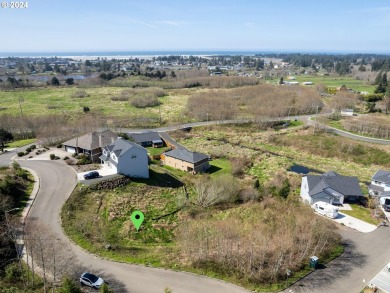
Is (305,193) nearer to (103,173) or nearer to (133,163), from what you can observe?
(133,163)

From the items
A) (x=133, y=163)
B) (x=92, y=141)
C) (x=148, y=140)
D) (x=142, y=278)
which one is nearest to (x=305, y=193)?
(x=133, y=163)

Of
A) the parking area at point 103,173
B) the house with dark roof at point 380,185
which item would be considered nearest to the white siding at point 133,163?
the parking area at point 103,173

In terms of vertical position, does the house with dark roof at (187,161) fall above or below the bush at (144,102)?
below

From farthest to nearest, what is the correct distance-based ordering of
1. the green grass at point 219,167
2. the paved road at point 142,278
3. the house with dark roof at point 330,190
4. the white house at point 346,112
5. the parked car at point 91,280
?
1. the white house at point 346,112
2. the green grass at point 219,167
3. the house with dark roof at point 330,190
4. the paved road at point 142,278
5. the parked car at point 91,280

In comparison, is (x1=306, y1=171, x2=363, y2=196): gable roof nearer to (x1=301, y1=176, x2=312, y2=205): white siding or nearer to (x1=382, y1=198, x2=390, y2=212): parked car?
(x1=301, y1=176, x2=312, y2=205): white siding

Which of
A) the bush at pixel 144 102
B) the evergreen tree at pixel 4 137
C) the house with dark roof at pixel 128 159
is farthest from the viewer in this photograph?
the bush at pixel 144 102

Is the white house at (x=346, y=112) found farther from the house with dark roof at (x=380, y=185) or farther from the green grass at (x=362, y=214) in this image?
the green grass at (x=362, y=214)

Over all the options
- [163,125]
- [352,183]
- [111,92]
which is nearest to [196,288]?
[352,183]
